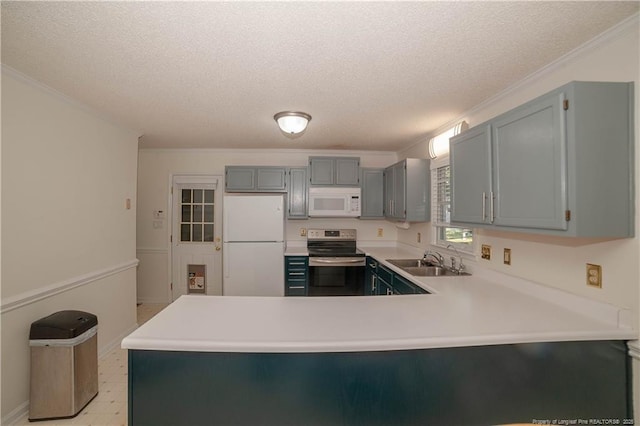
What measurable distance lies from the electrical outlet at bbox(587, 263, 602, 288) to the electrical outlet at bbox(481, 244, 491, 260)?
785 millimetres

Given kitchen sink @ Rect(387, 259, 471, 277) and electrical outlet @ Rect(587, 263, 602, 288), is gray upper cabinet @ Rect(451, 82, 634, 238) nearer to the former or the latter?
electrical outlet @ Rect(587, 263, 602, 288)

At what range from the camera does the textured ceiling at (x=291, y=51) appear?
4.18 feet

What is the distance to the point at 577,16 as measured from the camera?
1300 mm

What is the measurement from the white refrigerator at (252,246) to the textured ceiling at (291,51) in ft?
4.33

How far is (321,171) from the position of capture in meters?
3.98

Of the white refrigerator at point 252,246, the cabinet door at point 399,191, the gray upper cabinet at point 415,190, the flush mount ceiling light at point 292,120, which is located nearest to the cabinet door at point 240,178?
the white refrigerator at point 252,246

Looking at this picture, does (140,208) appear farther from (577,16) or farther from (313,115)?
(577,16)

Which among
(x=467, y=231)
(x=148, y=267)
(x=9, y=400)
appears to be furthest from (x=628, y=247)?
(x=148, y=267)

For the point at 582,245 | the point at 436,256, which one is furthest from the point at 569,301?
the point at 436,256

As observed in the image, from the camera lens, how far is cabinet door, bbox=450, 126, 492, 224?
5.97 ft

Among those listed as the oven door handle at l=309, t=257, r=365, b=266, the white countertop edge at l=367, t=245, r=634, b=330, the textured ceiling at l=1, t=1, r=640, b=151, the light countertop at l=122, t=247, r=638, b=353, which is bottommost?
the oven door handle at l=309, t=257, r=365, b=266

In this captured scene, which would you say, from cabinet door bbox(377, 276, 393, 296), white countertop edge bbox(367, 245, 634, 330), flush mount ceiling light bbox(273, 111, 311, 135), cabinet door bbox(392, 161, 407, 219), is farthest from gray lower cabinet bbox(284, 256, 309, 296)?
flush mount ceiling light bbox(273, 111, 311, 135)

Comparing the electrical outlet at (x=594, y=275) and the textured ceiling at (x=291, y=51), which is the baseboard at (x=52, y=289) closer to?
the textured ceiling at (x=291, y=51)

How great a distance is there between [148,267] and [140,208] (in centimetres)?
92
